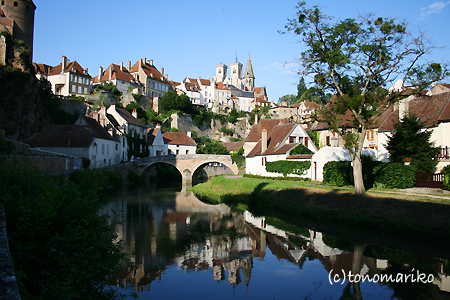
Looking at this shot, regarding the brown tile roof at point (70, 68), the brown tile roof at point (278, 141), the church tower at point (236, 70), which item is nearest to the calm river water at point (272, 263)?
the brown tile roof at point (278, 141)

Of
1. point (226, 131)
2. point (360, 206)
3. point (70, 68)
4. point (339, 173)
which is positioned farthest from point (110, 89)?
point (360, 206)

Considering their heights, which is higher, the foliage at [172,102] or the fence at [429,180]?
the foliage at [172,102]

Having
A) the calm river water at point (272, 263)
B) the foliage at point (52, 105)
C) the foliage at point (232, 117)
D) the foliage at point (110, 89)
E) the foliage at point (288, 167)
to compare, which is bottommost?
the calm river water at point (272, 263)

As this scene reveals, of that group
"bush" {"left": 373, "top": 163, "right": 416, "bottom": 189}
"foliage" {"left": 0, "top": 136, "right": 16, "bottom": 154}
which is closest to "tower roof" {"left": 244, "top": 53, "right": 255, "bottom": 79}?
"bush" {"left": 373, "top": 163, "right": 416, "bottom": 189}

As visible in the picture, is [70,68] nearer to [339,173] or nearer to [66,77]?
[66,77]

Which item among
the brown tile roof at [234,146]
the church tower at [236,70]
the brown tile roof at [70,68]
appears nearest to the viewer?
the brown tile roof at [70,68]

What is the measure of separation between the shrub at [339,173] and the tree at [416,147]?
2.93m

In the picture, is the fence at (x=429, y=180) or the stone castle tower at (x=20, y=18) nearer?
the fence at (x=429, y=180)

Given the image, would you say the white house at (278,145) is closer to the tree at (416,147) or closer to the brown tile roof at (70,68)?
the tree at (416,147)

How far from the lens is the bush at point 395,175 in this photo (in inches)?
728

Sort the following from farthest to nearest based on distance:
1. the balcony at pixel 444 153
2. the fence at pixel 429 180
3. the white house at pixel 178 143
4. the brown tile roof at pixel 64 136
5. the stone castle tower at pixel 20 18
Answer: the white house at pixel 178 143 → the stone castle tower at pixel 20 18 → the brown tile roof at pixel 64 136 → the balcony at pixel 444 153 → the fence at pixel 429 180

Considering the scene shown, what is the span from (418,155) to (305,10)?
10.4 meters

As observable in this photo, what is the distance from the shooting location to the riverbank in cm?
1305

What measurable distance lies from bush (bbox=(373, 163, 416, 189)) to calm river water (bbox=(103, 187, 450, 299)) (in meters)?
5.55
